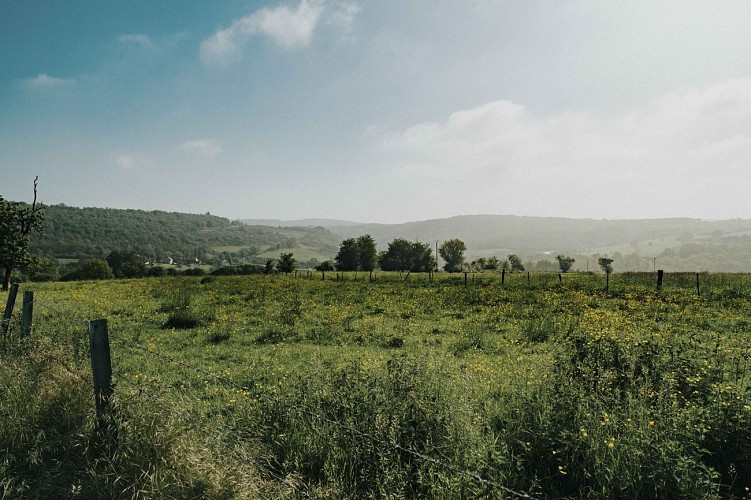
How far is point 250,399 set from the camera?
7.58m

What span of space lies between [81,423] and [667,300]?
25.5 m

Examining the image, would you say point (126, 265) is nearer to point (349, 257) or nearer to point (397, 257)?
point (349, 257)

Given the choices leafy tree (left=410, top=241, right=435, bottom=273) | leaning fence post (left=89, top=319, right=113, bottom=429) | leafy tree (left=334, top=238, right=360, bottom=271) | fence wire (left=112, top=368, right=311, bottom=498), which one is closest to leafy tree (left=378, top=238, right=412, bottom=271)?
leafy tree (left=410, top=241, right=435, bottom=273)

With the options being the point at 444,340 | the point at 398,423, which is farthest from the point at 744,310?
the point at 398,423

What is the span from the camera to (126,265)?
101m

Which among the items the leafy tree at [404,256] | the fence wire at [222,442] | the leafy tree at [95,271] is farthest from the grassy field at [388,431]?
the leafy tree at [404,256]

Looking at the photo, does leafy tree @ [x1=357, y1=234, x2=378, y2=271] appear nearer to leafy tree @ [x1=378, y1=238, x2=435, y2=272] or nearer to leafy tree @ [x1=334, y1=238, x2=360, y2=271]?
leafy tree @ [x1=334, y1=238, x2=360, y2=271]

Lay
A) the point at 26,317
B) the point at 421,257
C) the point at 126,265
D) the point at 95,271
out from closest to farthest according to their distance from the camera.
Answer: the point at 26,317 → the point at 95,271 → the point at 126,265 → the point at 421,257

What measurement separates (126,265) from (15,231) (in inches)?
2566

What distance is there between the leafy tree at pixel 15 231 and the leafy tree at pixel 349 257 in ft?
225

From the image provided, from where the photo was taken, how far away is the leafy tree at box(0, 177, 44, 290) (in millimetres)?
39500

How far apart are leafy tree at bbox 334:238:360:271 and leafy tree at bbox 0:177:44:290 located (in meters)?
68.6

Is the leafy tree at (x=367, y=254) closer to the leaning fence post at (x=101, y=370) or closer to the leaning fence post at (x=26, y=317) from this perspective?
the leaning fence post at (x=26, y=317)

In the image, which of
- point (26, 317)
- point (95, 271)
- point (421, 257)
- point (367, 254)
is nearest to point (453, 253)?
point (421, 257)
